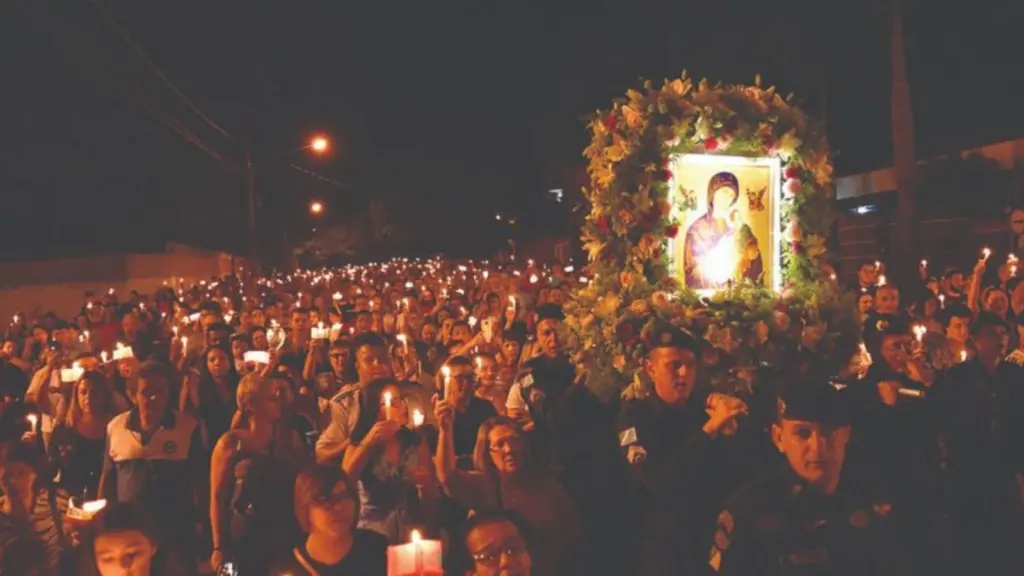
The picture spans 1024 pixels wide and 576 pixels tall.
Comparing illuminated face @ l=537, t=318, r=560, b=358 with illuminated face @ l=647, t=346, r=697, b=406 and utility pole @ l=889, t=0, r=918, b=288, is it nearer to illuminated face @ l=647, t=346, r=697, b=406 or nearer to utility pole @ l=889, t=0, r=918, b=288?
illuminated face @ l=647, t=346, r=697, b=406

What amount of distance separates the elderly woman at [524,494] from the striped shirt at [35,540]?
1909mm

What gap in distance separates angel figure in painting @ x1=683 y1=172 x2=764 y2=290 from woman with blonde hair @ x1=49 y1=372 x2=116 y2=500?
13.0 feet

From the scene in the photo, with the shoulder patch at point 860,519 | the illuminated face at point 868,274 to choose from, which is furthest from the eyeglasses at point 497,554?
the illuminated face at point 868,274

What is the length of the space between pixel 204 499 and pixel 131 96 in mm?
13666

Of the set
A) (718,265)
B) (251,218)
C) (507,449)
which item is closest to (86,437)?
(507,449)

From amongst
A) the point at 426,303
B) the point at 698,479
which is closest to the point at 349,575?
the point at 698,479

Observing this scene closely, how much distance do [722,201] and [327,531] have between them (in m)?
4.12

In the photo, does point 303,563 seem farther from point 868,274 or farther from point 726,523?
point 868,274

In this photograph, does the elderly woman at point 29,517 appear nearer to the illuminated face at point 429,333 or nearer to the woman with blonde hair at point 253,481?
the woman with blonde hair at point 253,481

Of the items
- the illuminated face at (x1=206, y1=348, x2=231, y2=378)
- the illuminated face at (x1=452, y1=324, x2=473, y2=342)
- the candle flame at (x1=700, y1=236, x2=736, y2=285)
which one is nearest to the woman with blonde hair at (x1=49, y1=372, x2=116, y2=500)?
the illuminated face at (x1=206, y1=348, x2=231, y2=378)

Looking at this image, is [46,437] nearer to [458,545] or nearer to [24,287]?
[458,545]

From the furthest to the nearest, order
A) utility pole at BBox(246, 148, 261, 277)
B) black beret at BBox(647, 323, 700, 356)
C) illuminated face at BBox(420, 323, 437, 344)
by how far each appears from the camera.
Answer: utility pole at BBox(246, 148, 261, 277), illuminated face at BBox(420, 323, 437, 344), black beret at BBox(647, 323, 700, 356)

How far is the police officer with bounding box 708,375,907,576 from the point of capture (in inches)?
151

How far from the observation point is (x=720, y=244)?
7.40m
